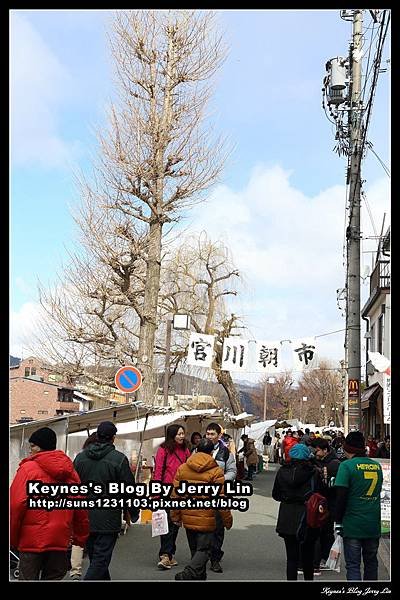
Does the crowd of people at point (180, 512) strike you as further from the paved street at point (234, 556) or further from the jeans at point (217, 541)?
the paved street at point (234, 556)

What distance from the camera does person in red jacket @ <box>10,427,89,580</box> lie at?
5402mm

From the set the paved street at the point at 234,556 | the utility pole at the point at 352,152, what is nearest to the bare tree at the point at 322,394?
the utility pole at the point at 352,152

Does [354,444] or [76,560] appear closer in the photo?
[354,444]

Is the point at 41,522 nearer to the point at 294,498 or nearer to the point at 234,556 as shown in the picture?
the point at 294,498

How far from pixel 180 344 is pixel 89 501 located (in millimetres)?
→ 20599

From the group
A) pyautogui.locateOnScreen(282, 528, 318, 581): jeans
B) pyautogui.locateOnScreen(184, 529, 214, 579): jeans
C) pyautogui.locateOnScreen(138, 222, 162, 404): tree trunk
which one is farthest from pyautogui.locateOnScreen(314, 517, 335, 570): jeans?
pyautogui.locateOnScreen(138, 222, 162, 404): tree trunk

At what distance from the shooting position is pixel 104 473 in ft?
21.4

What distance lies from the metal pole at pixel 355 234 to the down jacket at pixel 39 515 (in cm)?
670

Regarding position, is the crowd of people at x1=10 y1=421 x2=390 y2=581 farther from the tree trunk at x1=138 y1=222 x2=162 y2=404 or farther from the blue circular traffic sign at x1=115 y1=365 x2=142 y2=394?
the tree trunk at x1=138 y1=222 x2=162 y2=404

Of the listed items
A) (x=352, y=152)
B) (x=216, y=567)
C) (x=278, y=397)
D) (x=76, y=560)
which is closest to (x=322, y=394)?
(x=278, y=397)

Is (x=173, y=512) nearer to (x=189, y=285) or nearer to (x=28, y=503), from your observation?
(x=28, y=503)

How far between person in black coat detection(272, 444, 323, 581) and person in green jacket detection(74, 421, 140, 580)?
1.63 m

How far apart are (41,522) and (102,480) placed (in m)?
1.05
